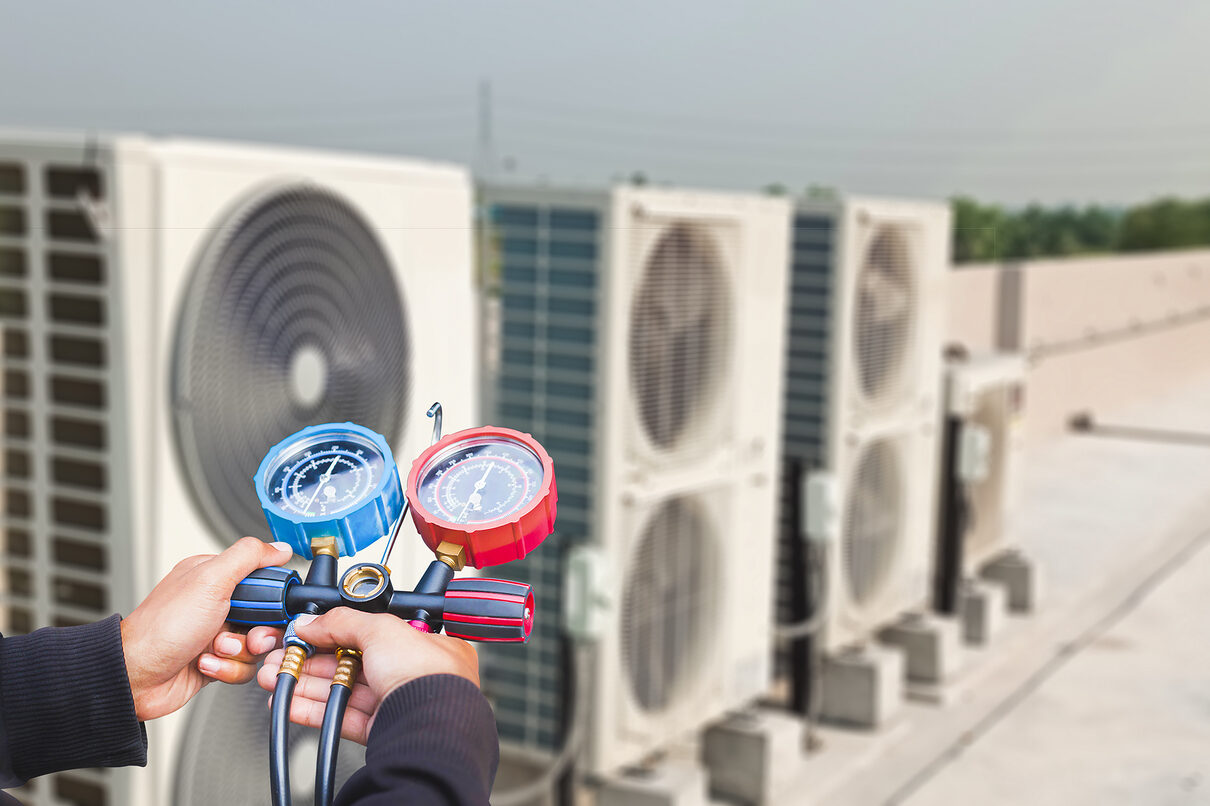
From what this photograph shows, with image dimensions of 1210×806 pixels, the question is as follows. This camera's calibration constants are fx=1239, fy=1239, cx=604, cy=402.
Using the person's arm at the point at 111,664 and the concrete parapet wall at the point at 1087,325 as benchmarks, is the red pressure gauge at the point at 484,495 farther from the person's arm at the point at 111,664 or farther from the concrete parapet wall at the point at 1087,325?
the concrete parapet wall at the point at 1087,325

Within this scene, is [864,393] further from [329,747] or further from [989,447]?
[329,747]

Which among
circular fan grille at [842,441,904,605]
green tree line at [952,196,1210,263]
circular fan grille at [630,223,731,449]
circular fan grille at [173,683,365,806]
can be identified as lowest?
circular fan grille at [842,441,904,605]

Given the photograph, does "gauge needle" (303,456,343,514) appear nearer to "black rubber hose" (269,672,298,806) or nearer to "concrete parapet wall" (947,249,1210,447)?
"black rubber hose" (269,672,298,806)

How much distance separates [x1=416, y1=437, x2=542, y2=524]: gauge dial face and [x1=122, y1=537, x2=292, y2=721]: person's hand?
108mm

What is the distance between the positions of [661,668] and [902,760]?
1709mm

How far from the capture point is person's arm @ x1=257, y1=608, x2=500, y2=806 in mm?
631

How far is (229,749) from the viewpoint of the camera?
142 cm

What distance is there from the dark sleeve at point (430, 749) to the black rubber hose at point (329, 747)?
0.04 meters

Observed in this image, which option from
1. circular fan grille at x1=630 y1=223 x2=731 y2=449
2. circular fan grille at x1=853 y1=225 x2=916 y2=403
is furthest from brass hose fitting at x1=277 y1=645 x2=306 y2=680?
circular fan grille at x1=853 y1=225 x2=916 y2=403

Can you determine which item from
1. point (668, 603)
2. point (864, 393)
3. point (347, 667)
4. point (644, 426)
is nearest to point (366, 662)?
point (347, 667)

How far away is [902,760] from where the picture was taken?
526 cm

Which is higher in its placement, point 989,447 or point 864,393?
point 864,393

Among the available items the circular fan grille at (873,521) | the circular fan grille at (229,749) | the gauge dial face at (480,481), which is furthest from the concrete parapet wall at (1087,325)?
the gauge dial face at (480,481)

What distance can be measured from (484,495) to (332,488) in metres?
0.10
